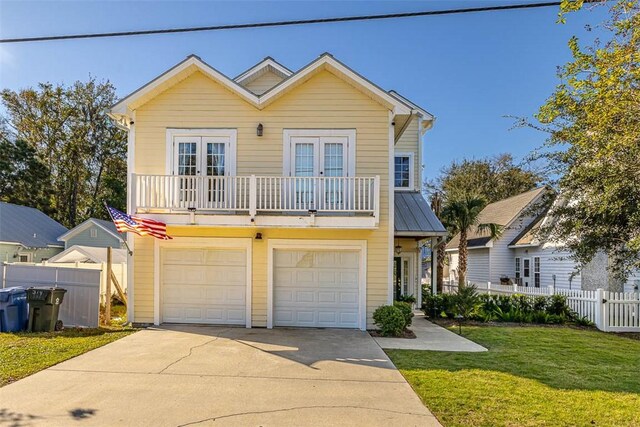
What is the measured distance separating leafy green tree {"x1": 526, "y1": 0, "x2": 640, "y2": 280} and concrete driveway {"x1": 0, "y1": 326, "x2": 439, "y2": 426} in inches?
229

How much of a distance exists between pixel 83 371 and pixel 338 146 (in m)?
7.54

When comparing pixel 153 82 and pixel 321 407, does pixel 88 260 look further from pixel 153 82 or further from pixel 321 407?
pixel 321 407

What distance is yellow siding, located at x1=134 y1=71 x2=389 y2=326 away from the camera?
10.4 m

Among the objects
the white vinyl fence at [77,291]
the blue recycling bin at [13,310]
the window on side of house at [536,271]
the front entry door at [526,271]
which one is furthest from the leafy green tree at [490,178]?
the blue recycling bin at [13,310]

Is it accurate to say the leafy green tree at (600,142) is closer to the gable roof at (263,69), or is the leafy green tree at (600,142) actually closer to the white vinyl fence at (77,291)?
the gable roof at (263,69)

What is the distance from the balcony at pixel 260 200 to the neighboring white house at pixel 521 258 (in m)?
9.07

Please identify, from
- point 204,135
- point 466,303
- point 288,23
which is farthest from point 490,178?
point 288,23

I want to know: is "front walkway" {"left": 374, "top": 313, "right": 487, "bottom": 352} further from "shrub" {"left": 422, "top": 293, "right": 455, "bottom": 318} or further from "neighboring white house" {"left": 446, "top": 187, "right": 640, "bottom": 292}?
"neighboring white house" {"left": 446, "top": 187, "right": 640, "bottom": 292}

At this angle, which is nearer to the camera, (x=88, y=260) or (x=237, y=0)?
(x=237, y=0)

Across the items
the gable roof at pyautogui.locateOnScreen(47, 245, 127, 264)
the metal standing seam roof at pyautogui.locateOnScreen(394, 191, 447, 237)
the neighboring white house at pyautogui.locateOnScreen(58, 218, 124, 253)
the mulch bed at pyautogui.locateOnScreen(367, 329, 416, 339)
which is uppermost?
the metal standing seam roof at pyautogui.locateOnScreen(394, 191, 447, 237)

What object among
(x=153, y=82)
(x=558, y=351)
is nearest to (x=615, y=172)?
(x=558, y=351)

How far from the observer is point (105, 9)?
828 centimetres

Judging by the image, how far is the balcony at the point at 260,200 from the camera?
9.66 meters

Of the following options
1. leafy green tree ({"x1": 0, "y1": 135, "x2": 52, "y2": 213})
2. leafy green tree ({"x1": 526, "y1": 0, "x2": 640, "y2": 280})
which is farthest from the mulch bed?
leafy green tree ({"x1": 0, "y1": 135, "x2": 52, "y2": 213})
